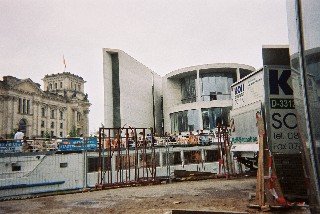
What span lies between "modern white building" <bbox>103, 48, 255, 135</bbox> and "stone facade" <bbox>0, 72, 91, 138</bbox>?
3931cm

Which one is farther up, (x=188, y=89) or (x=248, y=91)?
(x=188, y=89)

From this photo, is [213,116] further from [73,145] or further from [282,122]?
[282,122]

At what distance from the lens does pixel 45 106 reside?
7525 cm

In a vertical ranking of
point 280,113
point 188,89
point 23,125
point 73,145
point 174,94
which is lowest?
point 73,145

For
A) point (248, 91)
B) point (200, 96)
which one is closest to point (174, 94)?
point (200, 96)

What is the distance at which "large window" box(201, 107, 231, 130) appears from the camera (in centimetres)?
3375

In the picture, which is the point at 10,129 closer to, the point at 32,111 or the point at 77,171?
the point at 32,111

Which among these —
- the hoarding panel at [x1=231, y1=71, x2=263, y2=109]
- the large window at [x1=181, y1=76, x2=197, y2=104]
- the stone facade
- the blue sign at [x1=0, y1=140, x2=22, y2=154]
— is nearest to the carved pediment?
the stone facade

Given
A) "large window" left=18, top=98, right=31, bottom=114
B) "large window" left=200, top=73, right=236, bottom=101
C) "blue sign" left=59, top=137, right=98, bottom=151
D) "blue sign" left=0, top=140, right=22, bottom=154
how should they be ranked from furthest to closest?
1. "large window" left=18, top=98, right=31, bottom=114
2. "large window" left=200, top=73, right=236, bottom=101
3. "blue sign" left=59, top=137, right=98, bottom=151
4. "blue sign" left=0, top=140, right=22, bottom=154

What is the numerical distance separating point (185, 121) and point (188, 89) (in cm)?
497

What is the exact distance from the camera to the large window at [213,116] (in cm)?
3375

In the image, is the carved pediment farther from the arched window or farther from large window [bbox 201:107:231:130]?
large window [bbox 201:107:231:130]

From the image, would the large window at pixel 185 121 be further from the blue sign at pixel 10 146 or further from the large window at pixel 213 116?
the blue sign at pixel 10 146

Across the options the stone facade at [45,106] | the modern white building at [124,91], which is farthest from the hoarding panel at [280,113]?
the stone facade at [45,106]
